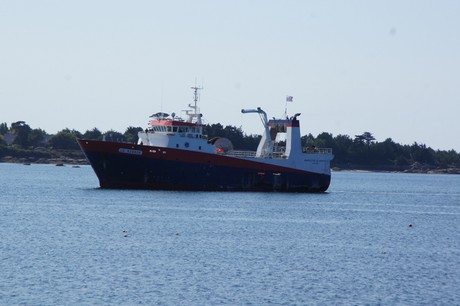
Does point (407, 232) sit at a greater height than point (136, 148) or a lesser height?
lesser

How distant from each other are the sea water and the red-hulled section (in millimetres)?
4262

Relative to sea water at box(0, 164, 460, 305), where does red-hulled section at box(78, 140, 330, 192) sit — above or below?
above

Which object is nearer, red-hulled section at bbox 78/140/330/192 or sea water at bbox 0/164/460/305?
sea water at bbox 0/164/460/305

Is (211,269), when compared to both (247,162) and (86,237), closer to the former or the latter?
(86,237)

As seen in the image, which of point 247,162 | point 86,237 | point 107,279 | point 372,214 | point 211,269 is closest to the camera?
point 107,279

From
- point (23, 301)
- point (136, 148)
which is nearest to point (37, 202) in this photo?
point (136, 148)

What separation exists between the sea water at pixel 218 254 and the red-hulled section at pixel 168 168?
4262mm

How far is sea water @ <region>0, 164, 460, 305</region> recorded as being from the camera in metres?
41.0

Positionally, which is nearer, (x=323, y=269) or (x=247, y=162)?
(x=323, y=269)

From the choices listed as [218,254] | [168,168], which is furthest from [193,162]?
[218,254]

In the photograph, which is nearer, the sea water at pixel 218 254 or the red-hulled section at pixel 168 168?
the sea water at pixel 218 254

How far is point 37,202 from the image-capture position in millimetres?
94250

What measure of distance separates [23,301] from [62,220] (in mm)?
34720

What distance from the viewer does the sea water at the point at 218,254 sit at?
41.0m
